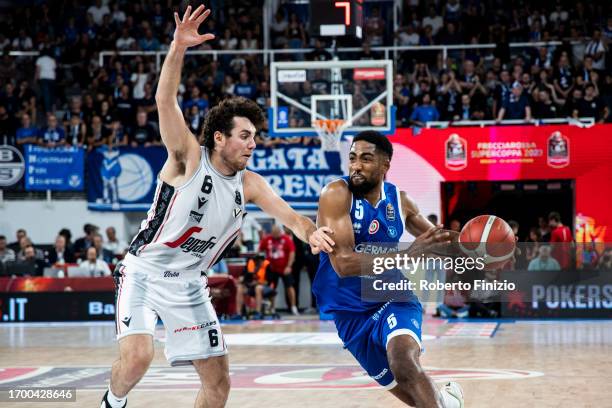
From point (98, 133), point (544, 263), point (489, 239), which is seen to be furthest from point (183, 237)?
point (98, 133)

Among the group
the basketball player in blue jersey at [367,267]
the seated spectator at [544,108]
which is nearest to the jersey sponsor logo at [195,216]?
the basketball player in blue jersey at [367,267]

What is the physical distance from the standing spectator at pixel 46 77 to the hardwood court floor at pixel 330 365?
8.57 metres

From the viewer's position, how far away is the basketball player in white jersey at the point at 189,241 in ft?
19.8

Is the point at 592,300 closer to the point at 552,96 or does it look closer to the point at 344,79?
the point at 552,96

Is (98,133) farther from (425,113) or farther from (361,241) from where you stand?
(361,241)

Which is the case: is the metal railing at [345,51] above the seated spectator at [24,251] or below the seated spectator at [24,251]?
above

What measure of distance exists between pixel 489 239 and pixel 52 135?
1609cm

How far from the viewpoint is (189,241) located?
619 cm

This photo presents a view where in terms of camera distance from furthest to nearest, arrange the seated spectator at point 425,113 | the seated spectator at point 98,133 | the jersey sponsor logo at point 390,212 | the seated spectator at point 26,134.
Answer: the seated spectator at point 26,134 < the seated spectator at point 98,133 < the seated spectator at point 425,113 < the jersey sponsor logo at point 390,212

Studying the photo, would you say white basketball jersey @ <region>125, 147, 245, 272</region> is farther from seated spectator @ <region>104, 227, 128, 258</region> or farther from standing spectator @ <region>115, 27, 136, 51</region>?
standing spectator @ <region>115, 27, 136, 51</region>

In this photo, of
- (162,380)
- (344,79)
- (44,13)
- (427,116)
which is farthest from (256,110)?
(44,13)

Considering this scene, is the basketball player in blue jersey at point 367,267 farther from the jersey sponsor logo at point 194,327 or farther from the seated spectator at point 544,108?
the seated spectator at point 544,108

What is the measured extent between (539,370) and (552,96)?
10779mm

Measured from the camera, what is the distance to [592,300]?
17.4 metres
